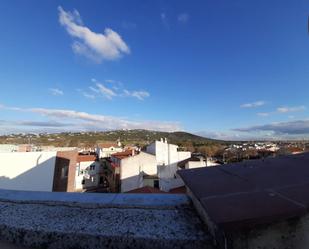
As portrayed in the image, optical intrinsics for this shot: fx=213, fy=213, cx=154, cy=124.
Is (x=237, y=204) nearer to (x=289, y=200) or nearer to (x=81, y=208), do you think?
(x=289, y=200)

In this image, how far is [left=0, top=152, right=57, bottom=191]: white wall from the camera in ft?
45.6

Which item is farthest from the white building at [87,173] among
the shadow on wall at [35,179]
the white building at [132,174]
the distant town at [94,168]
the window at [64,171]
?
the shadow on wall at [35,179]

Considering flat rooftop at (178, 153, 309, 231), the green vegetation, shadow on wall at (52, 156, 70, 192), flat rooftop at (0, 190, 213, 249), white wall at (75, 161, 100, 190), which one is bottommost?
white wall at (75, 161, 100, 190)

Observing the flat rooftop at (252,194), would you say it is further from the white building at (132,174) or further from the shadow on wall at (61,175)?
the white building at (132,174)

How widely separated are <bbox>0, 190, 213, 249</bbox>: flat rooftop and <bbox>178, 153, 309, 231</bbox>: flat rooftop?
0.14m

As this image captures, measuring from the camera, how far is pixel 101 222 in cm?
107

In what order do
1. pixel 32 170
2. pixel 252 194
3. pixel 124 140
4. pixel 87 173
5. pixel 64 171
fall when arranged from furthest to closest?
pixel 124 140
pixel 87 173
pixel 64 171
pixel 32 170
pixel 252 194

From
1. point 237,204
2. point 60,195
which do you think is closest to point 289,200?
point 237,204

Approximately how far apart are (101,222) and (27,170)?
55.0 feet

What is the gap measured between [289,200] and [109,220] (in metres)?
0.85

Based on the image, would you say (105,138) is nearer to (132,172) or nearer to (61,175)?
(132,172)

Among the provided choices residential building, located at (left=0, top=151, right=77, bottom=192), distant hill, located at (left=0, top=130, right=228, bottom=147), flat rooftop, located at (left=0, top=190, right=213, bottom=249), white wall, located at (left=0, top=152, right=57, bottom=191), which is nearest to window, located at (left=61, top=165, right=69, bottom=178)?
residential building, located at (left=0, top=151, right=77, bottom=192)

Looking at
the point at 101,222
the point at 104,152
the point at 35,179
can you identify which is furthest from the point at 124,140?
the point at 101,222

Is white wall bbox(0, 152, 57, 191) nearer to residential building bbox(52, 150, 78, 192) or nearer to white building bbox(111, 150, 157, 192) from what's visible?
residential building bbox(52, 150, 78, 192)
